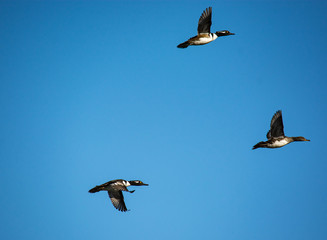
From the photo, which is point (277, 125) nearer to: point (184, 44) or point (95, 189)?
point (184, 44)

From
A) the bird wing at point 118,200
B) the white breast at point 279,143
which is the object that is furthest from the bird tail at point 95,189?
the white breast at point 279,143

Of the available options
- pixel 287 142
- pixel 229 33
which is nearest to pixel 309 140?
pixel 287 142

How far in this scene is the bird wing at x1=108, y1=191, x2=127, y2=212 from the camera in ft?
74.2

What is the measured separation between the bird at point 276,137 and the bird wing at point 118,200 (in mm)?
7962

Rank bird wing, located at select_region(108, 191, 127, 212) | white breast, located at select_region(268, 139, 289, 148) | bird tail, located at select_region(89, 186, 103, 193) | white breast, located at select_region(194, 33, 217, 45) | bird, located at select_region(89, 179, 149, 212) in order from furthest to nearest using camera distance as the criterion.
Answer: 1. bird wing, located at select_region(108, 191, 127, 212)
2. bird, located at select_region(89, 179, 149, 212)
3. white breast, located at select_region(194, 33, 217, 45)
4. bird tail, located at select_region(89, 186, 103, 193)
5. white breast, located at select_region(268, 139, 289, 148)

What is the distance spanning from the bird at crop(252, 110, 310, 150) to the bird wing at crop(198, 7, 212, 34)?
19.9 feet

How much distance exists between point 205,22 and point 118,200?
11.0 meters

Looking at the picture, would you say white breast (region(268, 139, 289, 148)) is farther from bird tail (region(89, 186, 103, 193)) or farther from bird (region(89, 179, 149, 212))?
bird tail (region(89, 186, 103, 193))

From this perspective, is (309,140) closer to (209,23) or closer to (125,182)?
(209,23)

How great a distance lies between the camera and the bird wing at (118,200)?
74.2 ft

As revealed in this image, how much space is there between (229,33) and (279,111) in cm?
570

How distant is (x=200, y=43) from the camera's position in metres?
21.9

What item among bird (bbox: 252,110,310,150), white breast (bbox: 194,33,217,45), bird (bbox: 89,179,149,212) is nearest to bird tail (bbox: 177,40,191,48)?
white breast (bbox: 194,33,217,45)

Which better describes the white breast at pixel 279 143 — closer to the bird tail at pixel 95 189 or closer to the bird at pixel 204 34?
the bird at pixel 204 34
